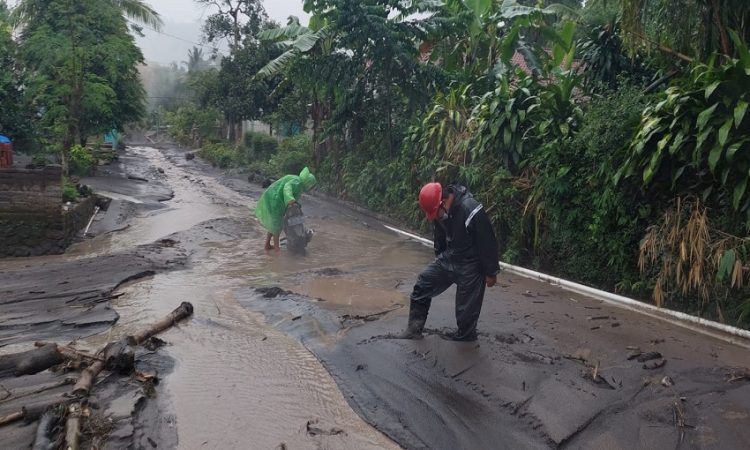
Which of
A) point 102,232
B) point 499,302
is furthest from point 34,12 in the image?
point 499,302

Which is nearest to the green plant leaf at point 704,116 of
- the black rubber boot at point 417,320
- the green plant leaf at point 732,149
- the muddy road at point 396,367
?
the green plant leaf at point 732,149

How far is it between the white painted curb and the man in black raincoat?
2.26 meters

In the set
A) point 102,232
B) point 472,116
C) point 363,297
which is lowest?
point 102,232

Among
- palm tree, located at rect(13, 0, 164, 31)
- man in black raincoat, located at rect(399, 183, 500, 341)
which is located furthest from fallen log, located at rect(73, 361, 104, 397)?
palm tree, located at rect(13, 0, 164, 31)

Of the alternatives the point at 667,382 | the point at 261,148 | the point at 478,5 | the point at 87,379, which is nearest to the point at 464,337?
the point at 667,382

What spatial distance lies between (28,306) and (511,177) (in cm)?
709

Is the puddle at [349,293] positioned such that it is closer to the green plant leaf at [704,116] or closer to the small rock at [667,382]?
the small rock at [667,382]

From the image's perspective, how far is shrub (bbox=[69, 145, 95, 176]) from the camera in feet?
66.5

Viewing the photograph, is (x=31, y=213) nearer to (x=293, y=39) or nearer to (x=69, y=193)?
(x=69, y=193)

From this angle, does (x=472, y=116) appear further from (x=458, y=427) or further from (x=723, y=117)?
(x=458, y=427)

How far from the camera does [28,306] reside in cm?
707

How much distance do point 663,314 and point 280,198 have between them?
20.3 feet

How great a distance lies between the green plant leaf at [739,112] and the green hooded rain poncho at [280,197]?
244 inches

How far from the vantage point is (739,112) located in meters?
5.82
